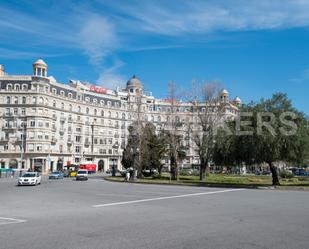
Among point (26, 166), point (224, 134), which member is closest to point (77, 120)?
point (26, 166)

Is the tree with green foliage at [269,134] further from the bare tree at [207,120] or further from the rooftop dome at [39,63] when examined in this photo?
the rooftop dome at [39,63]

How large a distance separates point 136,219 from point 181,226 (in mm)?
2131

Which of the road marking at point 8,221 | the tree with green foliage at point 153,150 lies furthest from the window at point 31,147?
the road marking at point 8,221

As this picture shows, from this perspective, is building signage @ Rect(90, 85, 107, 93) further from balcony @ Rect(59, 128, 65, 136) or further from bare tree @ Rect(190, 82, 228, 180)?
bare tree @ Rect(190, 82, 228, 180)

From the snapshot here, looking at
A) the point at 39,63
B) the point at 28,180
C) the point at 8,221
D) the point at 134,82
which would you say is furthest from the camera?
the point at 134,82

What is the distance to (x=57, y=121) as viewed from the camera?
93375mm

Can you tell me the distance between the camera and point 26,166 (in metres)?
84.5

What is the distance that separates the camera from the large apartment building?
281 ft

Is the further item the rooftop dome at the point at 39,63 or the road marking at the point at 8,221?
the rooftop dome at the point at 39,63

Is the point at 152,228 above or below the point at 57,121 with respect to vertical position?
below

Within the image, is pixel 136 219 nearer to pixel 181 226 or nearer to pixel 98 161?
pixel 181 226

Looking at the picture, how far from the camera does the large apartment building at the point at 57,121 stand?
85625 millimetres

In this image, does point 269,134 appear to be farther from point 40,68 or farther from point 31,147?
point 40,68

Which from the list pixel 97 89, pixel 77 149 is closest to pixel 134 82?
pixel 97 89
